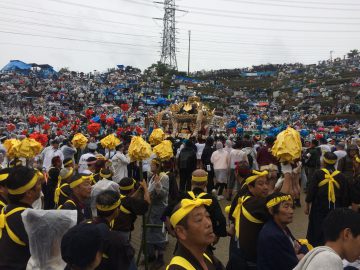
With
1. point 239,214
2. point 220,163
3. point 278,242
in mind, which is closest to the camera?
point 278,242

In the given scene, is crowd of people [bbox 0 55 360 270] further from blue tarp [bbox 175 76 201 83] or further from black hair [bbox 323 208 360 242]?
blue tarp [bbox 175 76 201 83]

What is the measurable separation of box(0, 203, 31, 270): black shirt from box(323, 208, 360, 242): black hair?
7.33ft

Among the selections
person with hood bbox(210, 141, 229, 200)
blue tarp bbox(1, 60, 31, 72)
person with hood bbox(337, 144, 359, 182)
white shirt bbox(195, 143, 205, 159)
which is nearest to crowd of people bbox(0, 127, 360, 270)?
person with hood bbox(337, 144, 359, 182)

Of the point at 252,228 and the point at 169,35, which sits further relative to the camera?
the point at 169,35

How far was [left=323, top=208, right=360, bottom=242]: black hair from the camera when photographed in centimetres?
246

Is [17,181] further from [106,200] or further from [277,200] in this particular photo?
[277,200]

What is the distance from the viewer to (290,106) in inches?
2044

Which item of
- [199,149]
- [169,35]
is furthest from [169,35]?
[199,149]

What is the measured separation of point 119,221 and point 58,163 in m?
3.38

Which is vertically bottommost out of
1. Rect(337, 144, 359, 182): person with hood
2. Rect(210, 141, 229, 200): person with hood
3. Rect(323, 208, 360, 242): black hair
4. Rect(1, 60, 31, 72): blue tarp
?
Rect(210, 141, 229, 200): person with hood

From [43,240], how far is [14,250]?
1.59 ft

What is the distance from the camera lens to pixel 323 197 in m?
5.67

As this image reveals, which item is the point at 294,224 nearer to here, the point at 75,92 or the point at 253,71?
the point at 75,92

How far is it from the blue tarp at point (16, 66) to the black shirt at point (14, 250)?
191ft
